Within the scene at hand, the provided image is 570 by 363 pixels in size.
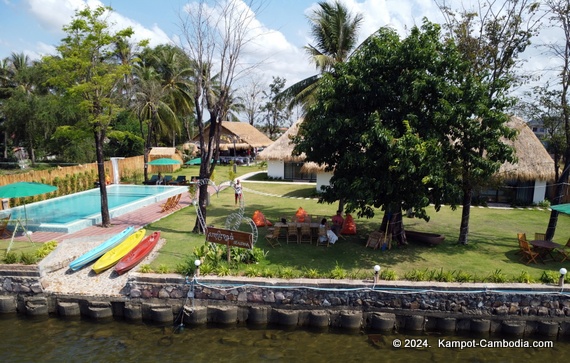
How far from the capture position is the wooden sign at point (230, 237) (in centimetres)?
1084

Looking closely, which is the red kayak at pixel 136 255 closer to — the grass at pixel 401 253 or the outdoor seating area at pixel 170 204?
the grass at pixel 401 253

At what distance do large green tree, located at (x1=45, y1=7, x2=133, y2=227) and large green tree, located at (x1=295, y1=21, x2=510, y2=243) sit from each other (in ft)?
27.0

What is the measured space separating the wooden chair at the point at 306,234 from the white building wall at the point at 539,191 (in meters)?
14.8

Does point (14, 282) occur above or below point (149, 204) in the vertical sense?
below

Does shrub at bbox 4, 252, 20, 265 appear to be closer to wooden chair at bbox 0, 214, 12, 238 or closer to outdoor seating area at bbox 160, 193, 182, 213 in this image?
wooden chair at bbox 0, 214, 12, 238

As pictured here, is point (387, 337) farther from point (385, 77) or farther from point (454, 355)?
point (385, 77)

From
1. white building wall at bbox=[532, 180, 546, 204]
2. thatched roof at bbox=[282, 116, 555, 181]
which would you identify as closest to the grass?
thatched roof at bbox=[282, 116, 555, 181]

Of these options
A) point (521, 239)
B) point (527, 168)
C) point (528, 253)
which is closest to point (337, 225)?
point (521, 239)

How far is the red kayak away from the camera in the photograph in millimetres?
11281

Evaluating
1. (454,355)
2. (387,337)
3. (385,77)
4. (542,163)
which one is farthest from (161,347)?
(542,163)

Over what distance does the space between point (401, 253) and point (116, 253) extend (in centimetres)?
884

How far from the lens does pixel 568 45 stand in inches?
537

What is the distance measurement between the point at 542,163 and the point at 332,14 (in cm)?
1340

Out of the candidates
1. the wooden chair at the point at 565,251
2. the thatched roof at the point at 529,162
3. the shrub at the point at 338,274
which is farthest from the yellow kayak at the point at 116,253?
the thatched roof at the point at 529,162
